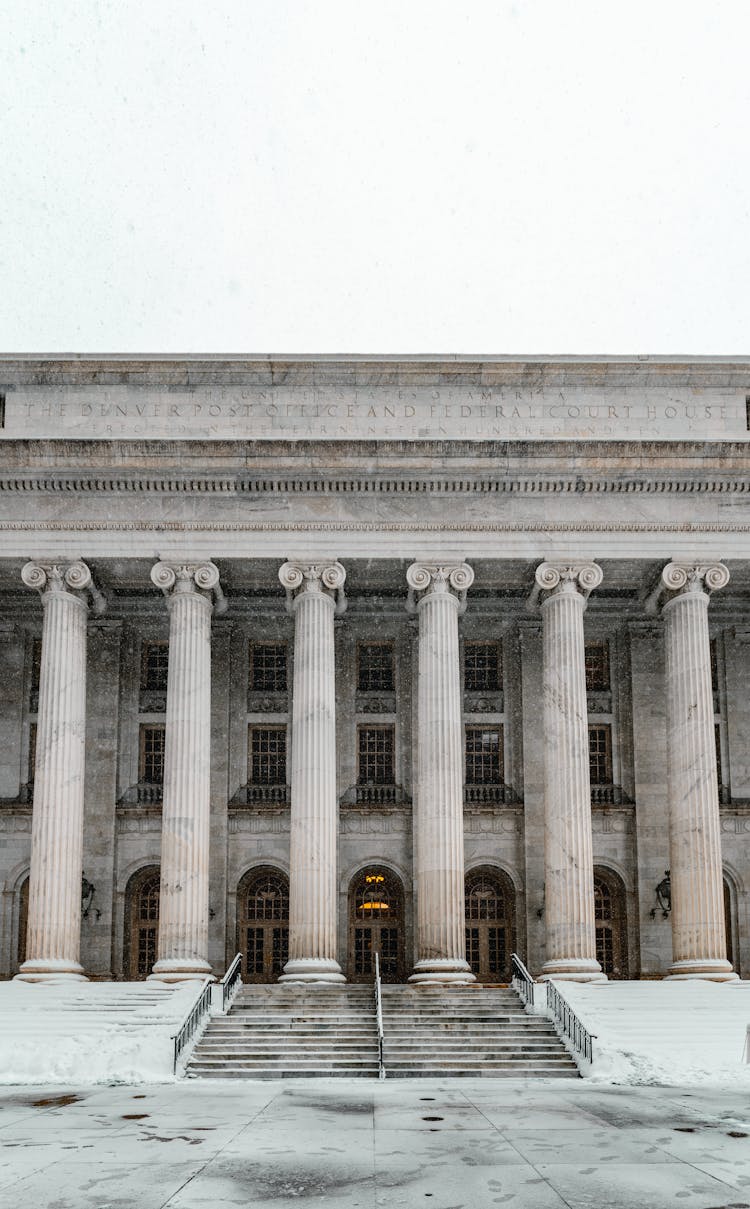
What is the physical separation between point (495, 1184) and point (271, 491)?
81.1 ft

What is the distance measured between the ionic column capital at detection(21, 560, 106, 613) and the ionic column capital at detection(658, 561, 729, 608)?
15.2 meters

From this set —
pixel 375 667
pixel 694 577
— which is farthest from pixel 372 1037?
pixel 375 667

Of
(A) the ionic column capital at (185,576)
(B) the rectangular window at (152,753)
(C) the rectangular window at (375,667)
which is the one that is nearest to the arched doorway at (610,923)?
(C) the rectangular window at (375,667)

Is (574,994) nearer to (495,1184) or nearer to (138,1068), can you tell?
Answer: (138,1068)

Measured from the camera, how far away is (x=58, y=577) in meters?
35.8

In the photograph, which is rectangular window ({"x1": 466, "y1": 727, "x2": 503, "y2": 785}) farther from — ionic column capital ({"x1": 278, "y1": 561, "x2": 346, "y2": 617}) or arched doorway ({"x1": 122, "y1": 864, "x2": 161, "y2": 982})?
arched doorway ({"x1": 122, "y1": 864, "x2": 161, "y2": 982})

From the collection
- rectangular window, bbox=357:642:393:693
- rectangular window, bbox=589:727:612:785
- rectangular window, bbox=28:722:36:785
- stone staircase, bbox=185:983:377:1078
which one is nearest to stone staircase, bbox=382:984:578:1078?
stone staircase, bbox=185:983:377:1078

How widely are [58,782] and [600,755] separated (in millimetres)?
16602

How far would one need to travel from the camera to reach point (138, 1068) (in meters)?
25.3

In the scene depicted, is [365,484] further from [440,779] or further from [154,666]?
[154,666]

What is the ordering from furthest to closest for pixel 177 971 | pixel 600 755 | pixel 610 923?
pixel 600 755 < pixel 610 923 < pixel 177 971

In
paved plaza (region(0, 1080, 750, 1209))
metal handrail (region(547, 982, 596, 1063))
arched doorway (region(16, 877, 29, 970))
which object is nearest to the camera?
paved plaza (region(0, 1080, 750, 1209))

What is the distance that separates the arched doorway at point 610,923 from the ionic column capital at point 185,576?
1476cm

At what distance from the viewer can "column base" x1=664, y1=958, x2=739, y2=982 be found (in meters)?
33.7
